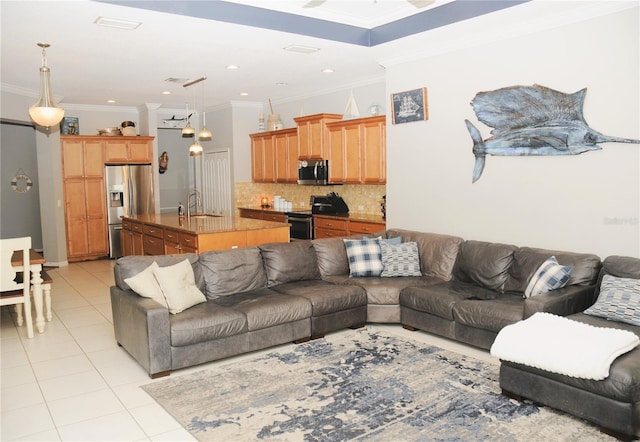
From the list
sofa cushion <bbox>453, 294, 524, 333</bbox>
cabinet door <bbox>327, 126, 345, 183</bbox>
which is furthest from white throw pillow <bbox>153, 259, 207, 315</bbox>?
cabinet door <bbox>327, 126, 345, 183</bbox>

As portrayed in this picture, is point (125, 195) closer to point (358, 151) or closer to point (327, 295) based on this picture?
point (358, 151)

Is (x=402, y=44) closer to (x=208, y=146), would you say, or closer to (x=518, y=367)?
(x=518, y=367)

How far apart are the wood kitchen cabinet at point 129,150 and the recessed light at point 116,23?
5606mm

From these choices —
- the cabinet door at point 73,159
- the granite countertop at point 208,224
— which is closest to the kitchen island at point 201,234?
the granite countertop at point 208,224

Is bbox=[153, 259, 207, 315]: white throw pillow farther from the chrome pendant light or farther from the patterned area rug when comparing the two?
the chrome pendant light

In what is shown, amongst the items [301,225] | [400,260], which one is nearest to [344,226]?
[301,225]

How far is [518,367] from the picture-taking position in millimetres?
3463

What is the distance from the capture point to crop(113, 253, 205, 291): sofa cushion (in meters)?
4.63

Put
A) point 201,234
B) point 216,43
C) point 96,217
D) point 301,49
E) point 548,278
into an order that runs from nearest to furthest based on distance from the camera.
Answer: point 548,278 < point 216,43 < point 301,49 < point 201,234 < point 96,217

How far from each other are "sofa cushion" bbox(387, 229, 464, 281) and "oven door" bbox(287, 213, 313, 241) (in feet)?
8.39

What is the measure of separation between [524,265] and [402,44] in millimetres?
2689

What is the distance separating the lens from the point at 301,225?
8297 millimetres

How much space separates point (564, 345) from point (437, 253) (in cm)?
239

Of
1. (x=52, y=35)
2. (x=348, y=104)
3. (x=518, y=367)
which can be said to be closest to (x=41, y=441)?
(x=518, y=367)
